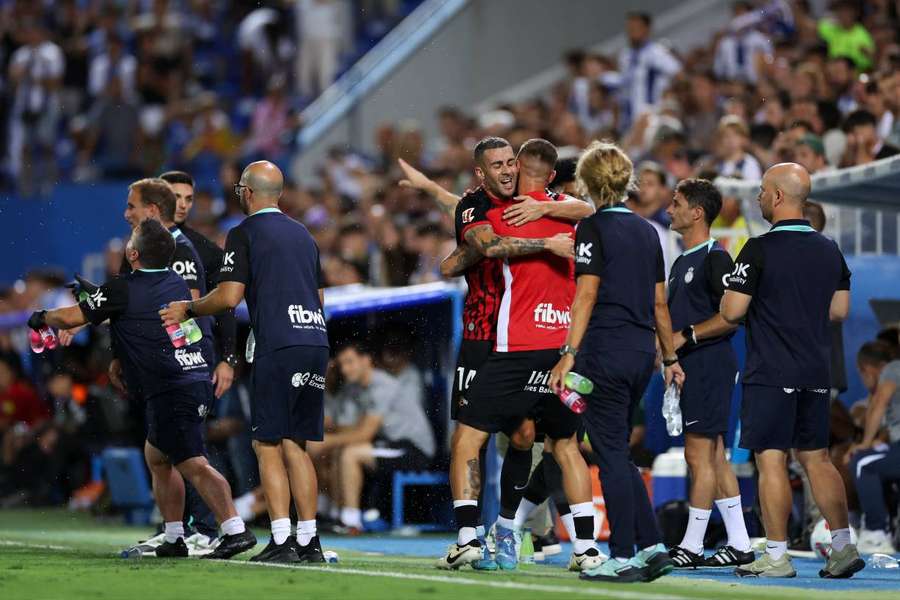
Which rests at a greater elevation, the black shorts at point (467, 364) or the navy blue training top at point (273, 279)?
the navy blue training top at point (273, 279)

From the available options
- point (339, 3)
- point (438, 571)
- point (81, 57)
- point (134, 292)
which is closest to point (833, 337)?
point (438, 571)

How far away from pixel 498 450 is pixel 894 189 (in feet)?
10.6

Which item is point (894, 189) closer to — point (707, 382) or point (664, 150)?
point (707, 382)

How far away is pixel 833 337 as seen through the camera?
11531mm

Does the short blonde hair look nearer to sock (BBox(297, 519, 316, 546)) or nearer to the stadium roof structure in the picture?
sock (BBox(297, 519, 316, 546))

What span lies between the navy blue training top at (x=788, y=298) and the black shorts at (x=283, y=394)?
2.41 meters

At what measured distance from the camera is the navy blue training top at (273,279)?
31.3 ft

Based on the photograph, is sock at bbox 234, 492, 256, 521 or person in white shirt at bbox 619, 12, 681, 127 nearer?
sock at bbox 234, 492, 256, 521

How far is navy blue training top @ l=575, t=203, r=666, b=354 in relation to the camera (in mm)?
8695

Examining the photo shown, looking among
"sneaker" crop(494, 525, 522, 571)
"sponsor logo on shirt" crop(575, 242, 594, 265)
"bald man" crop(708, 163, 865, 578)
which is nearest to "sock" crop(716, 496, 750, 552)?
"bald man" crop(708, 163, 865, 578)

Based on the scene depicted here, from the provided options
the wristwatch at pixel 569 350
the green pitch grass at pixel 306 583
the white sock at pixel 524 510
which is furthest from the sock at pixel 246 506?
the wristwatch at pixel 569 350

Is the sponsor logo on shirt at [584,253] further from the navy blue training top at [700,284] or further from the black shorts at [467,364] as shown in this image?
the navy blue training top at [700,284]

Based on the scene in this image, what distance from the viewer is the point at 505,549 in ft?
31.4

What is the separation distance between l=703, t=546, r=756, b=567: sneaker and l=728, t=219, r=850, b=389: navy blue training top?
129 centimetres
